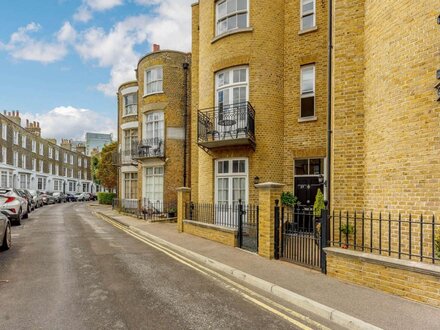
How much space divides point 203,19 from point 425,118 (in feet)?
37.4

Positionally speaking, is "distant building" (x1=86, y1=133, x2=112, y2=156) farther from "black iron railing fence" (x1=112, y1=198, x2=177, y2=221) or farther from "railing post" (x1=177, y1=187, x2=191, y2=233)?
"railing post" (x1=177, y1=187, x2=191, y2=233)

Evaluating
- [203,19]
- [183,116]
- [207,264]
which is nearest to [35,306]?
[207,264]

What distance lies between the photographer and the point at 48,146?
5662 cm

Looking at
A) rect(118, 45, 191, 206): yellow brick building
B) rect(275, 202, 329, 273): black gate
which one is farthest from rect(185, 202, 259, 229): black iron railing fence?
rect(118, 45, 191, 206): yellow brick building

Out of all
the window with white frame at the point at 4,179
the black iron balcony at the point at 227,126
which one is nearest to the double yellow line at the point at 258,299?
the black iron balcony at the point at 227,126

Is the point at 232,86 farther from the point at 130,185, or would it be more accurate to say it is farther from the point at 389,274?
the point at 130,185

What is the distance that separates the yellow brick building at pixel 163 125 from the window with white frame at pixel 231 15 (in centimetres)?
647

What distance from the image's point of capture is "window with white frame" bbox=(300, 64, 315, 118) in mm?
12719

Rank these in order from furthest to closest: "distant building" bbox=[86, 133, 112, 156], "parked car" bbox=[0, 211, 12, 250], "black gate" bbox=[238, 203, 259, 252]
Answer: "distant building" bbox=[86, 133, 112, 156] → "black gate" bbox=[238, 203, 259, 252] → "parked car" bbox=[0, 211, 12, 250]

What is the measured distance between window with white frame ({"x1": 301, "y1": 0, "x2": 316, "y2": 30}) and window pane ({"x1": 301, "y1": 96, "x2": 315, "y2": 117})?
2816 millimetres

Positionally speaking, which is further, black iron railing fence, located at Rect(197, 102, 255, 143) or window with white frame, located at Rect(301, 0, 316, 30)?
window with white frame, located at Rect(301, 0, 316, 30)

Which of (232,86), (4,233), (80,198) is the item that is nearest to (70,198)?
(80,198)

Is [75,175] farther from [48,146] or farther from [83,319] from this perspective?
[83,319]

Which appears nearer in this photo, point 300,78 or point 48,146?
point 300,78
